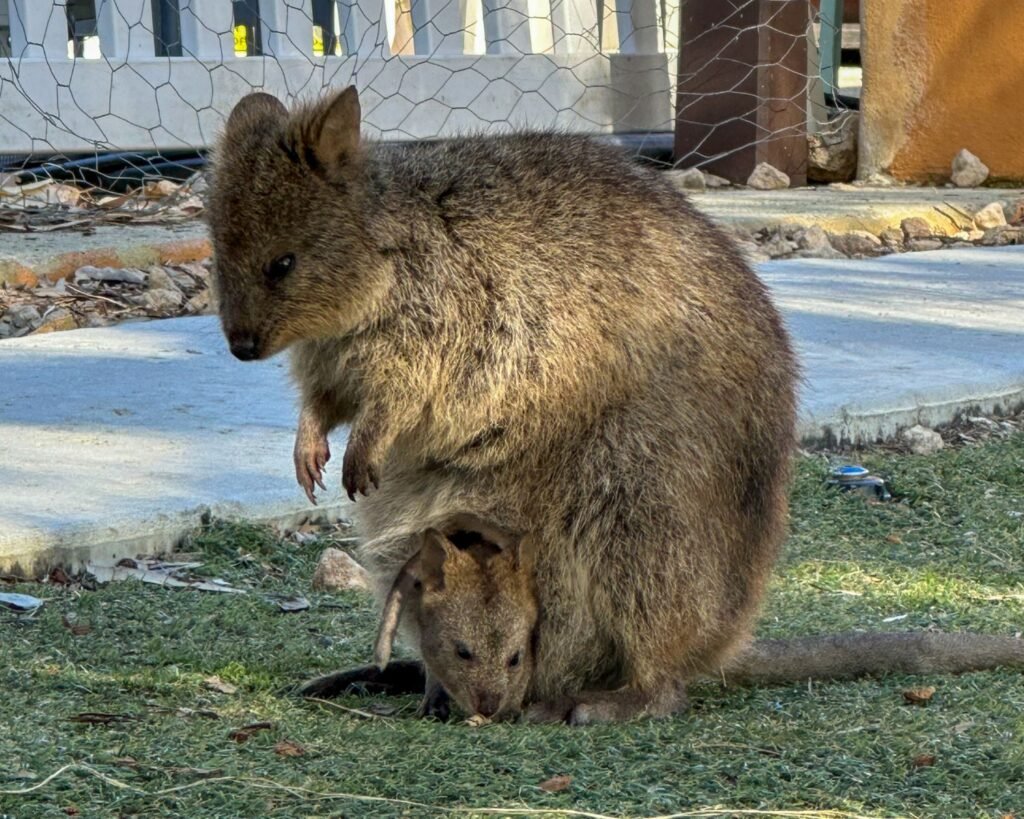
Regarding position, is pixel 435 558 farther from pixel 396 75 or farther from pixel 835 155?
pixel 835 155

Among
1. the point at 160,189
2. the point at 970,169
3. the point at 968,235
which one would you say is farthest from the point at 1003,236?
the point at 160,189

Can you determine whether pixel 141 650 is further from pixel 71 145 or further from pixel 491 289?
pixel 71 145

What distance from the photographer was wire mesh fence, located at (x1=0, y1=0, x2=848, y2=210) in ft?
28.7

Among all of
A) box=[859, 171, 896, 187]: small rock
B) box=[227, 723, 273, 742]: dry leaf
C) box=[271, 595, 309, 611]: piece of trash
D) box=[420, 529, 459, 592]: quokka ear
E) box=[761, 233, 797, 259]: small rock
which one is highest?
box=[859, 171, 896, 187]: small rock

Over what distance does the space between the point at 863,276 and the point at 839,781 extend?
195 inches

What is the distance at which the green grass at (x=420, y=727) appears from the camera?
2686 mm

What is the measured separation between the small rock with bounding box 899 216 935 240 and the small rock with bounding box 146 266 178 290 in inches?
149

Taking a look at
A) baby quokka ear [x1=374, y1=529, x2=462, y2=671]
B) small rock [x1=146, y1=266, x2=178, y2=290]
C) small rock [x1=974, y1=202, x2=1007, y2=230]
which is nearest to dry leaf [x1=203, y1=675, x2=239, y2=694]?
baby quokka ear [x1=374, y1=529, x2=462, y2=671]

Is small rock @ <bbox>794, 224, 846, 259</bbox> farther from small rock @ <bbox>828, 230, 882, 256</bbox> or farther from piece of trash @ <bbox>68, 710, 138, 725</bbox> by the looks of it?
piece of trash @ <bbox>68, 710, 138, 725</bbox>

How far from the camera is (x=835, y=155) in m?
10.2

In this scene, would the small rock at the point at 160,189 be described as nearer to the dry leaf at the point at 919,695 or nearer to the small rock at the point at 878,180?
the small rock at the point at 878,180

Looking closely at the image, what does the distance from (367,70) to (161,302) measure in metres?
2.81

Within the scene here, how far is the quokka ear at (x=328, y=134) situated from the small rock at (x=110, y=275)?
381cm

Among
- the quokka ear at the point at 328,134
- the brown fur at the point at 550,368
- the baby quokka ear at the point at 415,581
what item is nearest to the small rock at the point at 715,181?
the brown fur at the point at 550,368
